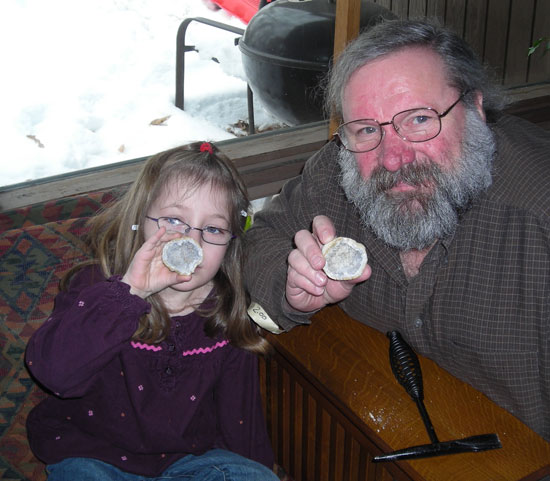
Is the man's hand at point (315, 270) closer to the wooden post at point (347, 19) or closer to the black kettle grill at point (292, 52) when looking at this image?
the wooden post at point (347, 19)

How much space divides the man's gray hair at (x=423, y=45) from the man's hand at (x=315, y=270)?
0.41 m

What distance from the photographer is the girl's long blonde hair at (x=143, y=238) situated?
131 centimetres

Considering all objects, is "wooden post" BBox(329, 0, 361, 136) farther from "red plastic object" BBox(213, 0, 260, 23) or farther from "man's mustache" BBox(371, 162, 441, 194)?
"red plastic object" BBox(213, 0, 260, 23)

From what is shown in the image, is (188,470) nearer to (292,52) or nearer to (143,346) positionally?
(143,346)

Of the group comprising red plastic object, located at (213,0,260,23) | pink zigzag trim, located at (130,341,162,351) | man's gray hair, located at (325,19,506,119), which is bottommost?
pink zigzag trim, located at (130,341,162,351)

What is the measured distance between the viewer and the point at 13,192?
199cm

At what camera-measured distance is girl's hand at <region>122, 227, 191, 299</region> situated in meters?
1.18

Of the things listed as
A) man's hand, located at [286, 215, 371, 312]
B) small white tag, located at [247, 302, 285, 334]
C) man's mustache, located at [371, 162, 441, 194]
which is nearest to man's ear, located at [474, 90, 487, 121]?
man's mustache, located at [371, 162, 441, 194]

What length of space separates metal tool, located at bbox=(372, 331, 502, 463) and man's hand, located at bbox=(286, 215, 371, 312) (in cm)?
18

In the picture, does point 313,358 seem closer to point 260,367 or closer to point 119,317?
point 260,367

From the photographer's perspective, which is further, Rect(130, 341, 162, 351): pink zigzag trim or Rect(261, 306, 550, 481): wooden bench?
Rect(130, 341, 162, 351): pink zigzag trim

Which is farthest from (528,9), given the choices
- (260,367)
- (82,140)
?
(260,367)

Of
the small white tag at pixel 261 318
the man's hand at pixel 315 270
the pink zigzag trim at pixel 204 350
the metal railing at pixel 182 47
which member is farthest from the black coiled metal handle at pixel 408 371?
the metal railing at pixel 182 47

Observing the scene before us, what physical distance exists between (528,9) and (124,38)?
8.54ft
